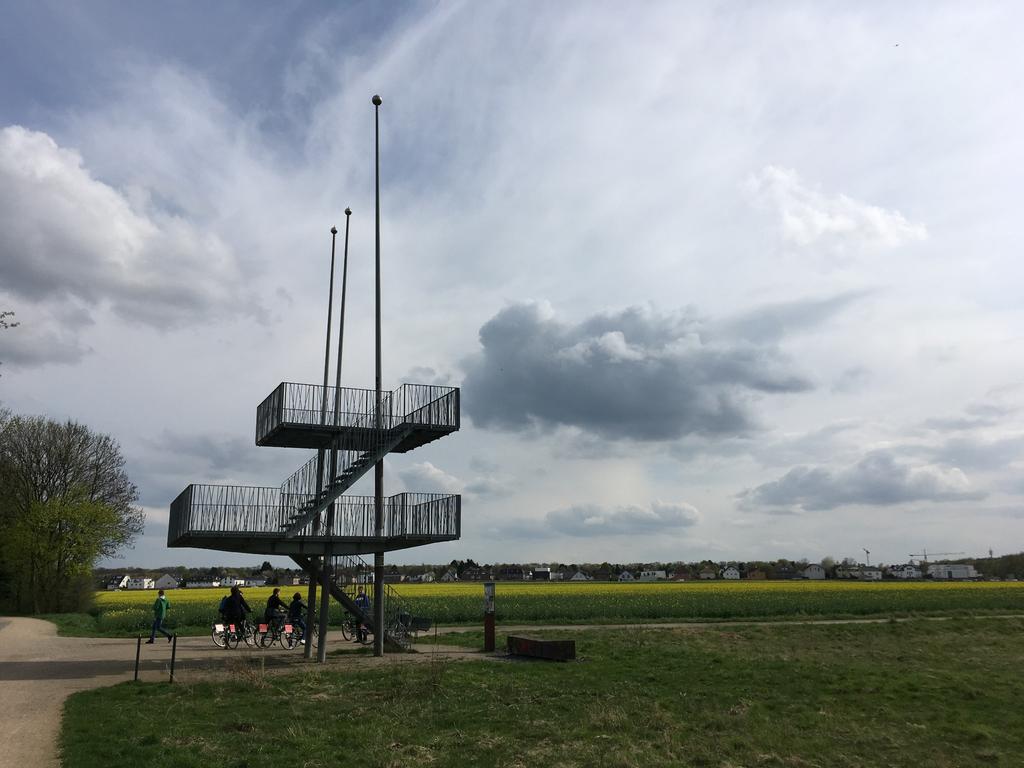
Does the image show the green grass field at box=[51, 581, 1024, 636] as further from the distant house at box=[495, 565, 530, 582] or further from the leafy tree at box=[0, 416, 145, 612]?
the distant house at box=[495, 565, 530, 582]

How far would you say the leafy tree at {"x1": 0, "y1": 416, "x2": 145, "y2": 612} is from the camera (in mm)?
48312

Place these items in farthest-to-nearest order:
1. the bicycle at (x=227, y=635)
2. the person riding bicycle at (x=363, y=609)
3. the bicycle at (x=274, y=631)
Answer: the person riding bicycle at (x=363, y=609) → the bicycle at (x=274, y=631) → the bicycle at (x=227, y=635)

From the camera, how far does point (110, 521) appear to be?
1978 inches

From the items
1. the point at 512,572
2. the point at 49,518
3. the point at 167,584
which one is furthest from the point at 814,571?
the point at 49,518

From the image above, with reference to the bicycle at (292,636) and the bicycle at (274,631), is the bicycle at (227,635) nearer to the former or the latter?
the bicycle at (274,631)

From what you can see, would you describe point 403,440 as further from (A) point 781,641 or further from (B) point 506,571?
(B) point 506,571

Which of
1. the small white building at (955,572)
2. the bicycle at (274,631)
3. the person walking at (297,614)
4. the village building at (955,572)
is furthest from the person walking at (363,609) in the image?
the small white building at (955,572)

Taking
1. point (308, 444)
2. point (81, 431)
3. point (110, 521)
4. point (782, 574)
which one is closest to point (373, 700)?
point (308, 444)

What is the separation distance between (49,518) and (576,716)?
45280mm

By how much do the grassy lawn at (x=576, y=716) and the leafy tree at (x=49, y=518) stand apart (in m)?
35.1

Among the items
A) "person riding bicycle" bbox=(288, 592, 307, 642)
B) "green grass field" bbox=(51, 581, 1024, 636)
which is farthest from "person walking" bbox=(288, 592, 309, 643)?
"green grass field" bbox=(51, 581, 1024, 636)

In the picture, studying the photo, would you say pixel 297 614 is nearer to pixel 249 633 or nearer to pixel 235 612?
pixel 249 633

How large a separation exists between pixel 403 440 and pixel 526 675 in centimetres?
820

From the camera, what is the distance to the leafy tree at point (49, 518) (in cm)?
4831
